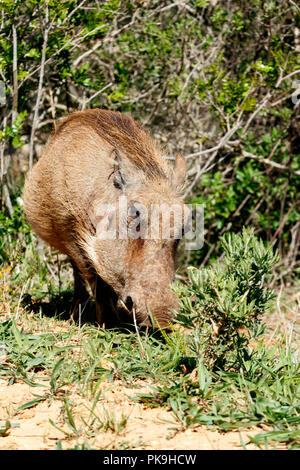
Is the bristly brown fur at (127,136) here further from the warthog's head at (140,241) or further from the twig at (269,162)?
the twig at (269,162)

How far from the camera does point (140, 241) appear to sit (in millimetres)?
3342

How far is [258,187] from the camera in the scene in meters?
5.94

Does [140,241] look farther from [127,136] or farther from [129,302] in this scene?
[127,136]

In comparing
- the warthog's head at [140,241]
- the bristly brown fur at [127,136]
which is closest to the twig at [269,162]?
the bristly brown fur at [127,136]

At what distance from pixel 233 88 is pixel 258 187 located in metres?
1.29

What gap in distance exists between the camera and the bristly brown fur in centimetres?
374

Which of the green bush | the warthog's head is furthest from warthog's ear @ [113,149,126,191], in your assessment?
the green bush

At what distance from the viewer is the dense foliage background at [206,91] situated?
16.6 ft

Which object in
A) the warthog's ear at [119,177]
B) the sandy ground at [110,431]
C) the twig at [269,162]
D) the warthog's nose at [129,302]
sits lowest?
the sandy ground at [110,431]

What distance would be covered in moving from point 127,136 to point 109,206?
631 mm

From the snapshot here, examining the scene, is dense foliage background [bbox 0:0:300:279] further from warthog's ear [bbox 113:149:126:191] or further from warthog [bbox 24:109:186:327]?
warthog's ear [bbox 113:149:126:191]

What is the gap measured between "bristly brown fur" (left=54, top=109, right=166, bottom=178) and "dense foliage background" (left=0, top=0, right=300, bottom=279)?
97 centimetres

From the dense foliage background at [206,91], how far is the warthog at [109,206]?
0.94 meters
